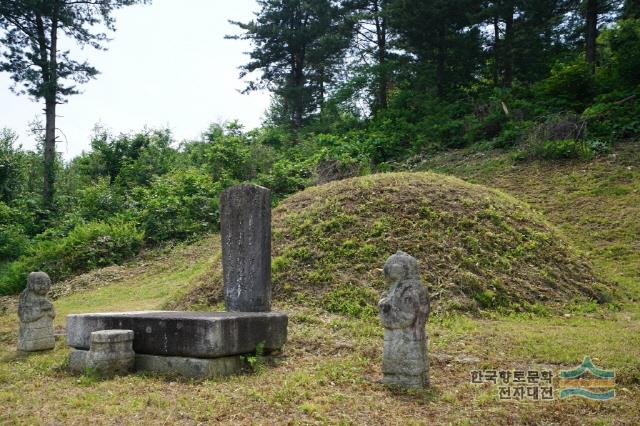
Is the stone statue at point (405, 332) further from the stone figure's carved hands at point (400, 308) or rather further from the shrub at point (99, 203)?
the shrub at point (99, 203)

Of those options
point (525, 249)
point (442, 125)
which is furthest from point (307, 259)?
point (442, 125)

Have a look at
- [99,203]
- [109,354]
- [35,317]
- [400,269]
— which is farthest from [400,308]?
[99,203]

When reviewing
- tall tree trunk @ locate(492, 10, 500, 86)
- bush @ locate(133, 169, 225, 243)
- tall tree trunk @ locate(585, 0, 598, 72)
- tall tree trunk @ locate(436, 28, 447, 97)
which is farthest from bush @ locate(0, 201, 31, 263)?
tall tree trunk @ locate(585, 0, 598, 72)

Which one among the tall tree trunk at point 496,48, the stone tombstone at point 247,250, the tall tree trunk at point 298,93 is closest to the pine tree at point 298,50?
the tall tree trunk at point 298,93

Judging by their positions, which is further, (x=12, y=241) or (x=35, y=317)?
(x=12, y=241)

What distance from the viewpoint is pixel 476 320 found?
26.5 feet

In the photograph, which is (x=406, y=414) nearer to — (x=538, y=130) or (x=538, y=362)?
(x=538, y=362)

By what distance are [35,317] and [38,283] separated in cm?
47

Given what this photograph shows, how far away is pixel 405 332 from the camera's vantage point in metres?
5.33

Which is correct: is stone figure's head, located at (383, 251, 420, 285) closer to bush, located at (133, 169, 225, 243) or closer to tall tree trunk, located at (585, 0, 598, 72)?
bush, located at (133, 169, 225, 243)

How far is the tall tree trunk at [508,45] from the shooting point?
2231 centimetres

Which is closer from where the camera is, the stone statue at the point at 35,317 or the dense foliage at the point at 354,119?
the stone statue at the point at 35,317

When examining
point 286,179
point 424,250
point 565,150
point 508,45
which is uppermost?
point 508,45

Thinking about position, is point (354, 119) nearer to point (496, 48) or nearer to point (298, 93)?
point (298, 93)
